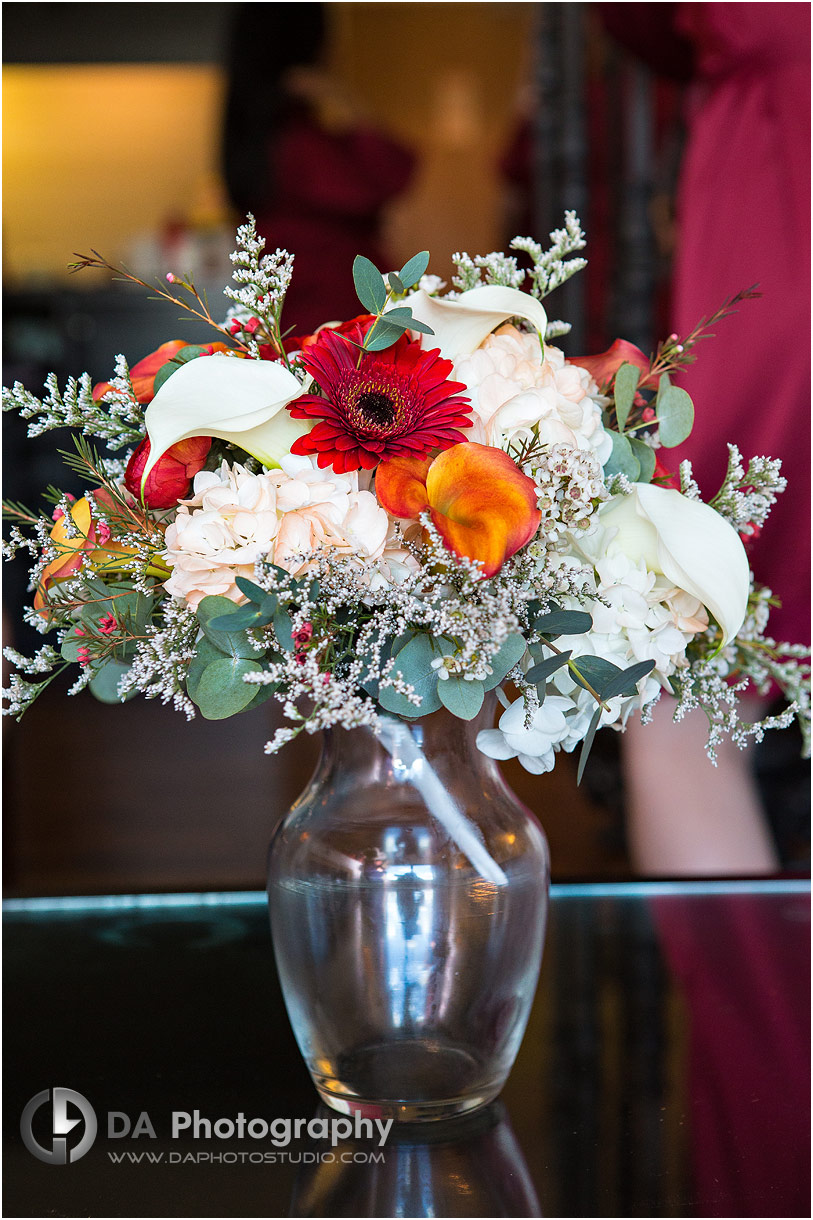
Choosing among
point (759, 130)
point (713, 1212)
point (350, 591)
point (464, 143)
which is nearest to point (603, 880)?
point (713, 1212)

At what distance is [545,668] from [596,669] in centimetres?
3

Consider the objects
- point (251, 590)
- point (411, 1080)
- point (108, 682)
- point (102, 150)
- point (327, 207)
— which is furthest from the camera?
point (102, 150)

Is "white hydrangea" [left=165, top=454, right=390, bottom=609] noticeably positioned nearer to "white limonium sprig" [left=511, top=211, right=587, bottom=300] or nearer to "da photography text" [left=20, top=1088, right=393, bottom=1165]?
"white limonium sprig" [left=511, top=211, right=587, bottom=300]

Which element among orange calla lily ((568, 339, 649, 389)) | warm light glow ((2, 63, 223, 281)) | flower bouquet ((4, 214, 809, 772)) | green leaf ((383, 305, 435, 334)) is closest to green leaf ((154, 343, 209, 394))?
flower bouquet ((4, 214, 809, 772))

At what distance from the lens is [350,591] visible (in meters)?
0.54

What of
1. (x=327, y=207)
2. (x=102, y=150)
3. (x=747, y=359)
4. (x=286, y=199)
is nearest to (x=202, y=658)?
(x=747, y=359)

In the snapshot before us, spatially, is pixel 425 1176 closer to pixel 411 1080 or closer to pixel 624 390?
pixel 411 1080

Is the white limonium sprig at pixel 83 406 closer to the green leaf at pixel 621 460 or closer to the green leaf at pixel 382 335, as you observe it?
the green leaf at pixel 382 335

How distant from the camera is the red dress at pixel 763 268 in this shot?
52.5 inches

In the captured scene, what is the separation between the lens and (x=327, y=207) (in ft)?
14.1

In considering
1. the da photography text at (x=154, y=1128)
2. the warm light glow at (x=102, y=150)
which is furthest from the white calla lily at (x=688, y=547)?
the warm light glow at (x=102, y=150)

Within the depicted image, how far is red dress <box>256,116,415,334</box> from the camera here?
12.3ft

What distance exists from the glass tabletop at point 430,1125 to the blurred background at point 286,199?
13cm

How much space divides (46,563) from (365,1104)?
1.13 ft
